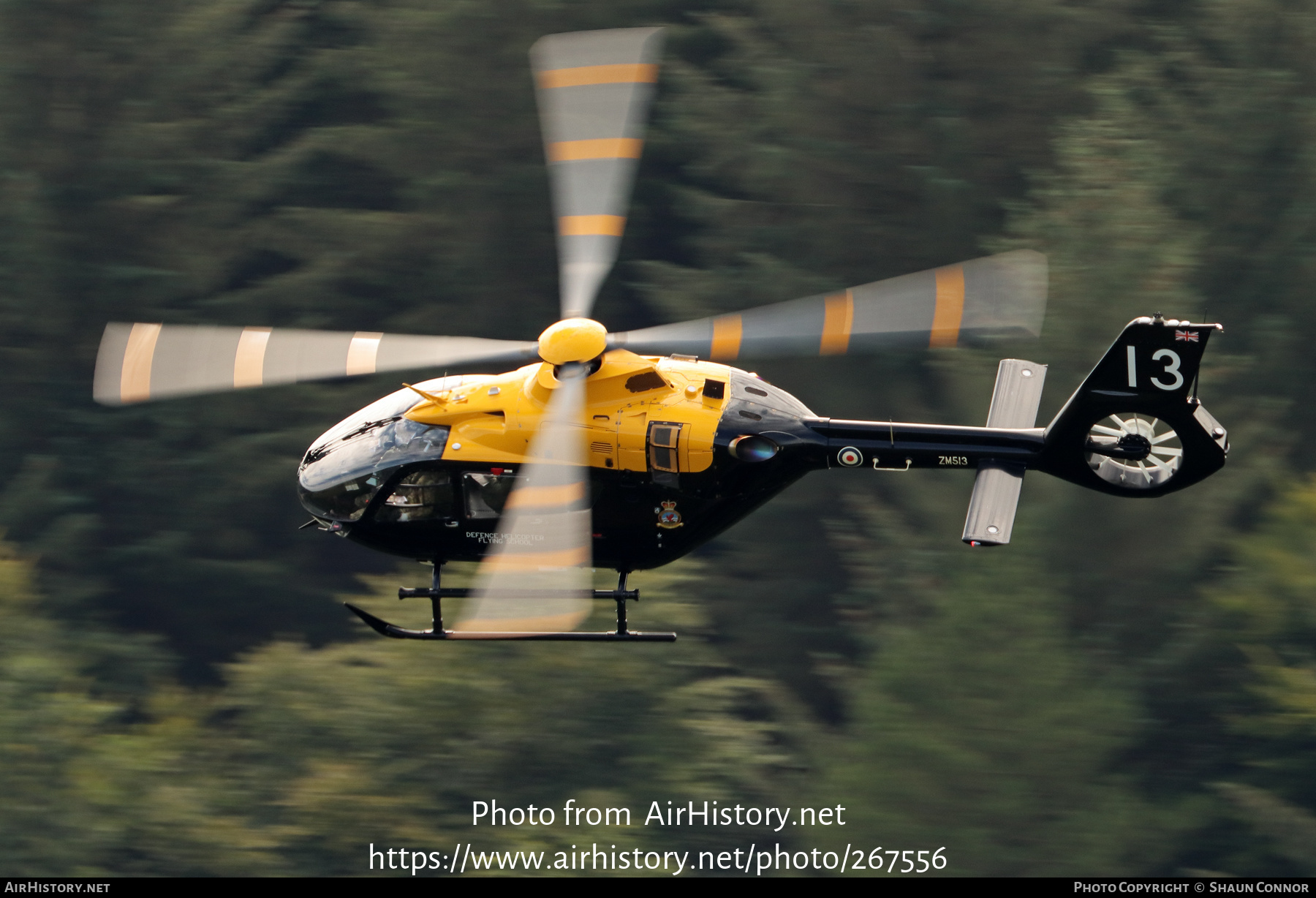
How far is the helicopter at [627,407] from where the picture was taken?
33.0 feet

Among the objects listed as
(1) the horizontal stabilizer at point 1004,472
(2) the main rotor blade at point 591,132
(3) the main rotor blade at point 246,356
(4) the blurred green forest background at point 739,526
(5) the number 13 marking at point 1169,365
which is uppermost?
(2) the main rotor blade at point 591,132

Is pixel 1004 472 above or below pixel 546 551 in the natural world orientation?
below

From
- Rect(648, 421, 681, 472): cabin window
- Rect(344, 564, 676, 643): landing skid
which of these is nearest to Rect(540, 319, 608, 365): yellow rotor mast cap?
Rect(648, 421, 681, 472): cabin window

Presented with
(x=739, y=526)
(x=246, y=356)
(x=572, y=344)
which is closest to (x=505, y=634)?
(x=572, y=344)

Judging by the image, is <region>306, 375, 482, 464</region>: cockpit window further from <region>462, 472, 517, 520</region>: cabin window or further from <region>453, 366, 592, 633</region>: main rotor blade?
<region>453, 366, 592, 633</region>: main rotor blade

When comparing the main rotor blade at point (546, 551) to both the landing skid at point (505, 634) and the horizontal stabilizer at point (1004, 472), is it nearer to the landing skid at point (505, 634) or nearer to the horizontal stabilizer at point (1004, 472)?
the landing skid at point (505, 634)

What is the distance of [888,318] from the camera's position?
10344mm

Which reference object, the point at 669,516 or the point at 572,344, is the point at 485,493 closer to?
the point at 669,516

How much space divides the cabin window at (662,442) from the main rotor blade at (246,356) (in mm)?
933

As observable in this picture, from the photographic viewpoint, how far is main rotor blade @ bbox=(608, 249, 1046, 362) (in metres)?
10.3

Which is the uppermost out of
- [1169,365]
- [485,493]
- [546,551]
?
[1169,365]

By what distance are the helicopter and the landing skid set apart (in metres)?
0.03

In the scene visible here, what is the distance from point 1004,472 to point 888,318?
1215 mm

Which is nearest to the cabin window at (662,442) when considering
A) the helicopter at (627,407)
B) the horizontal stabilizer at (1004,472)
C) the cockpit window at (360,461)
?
the helicopter at (627,407)
